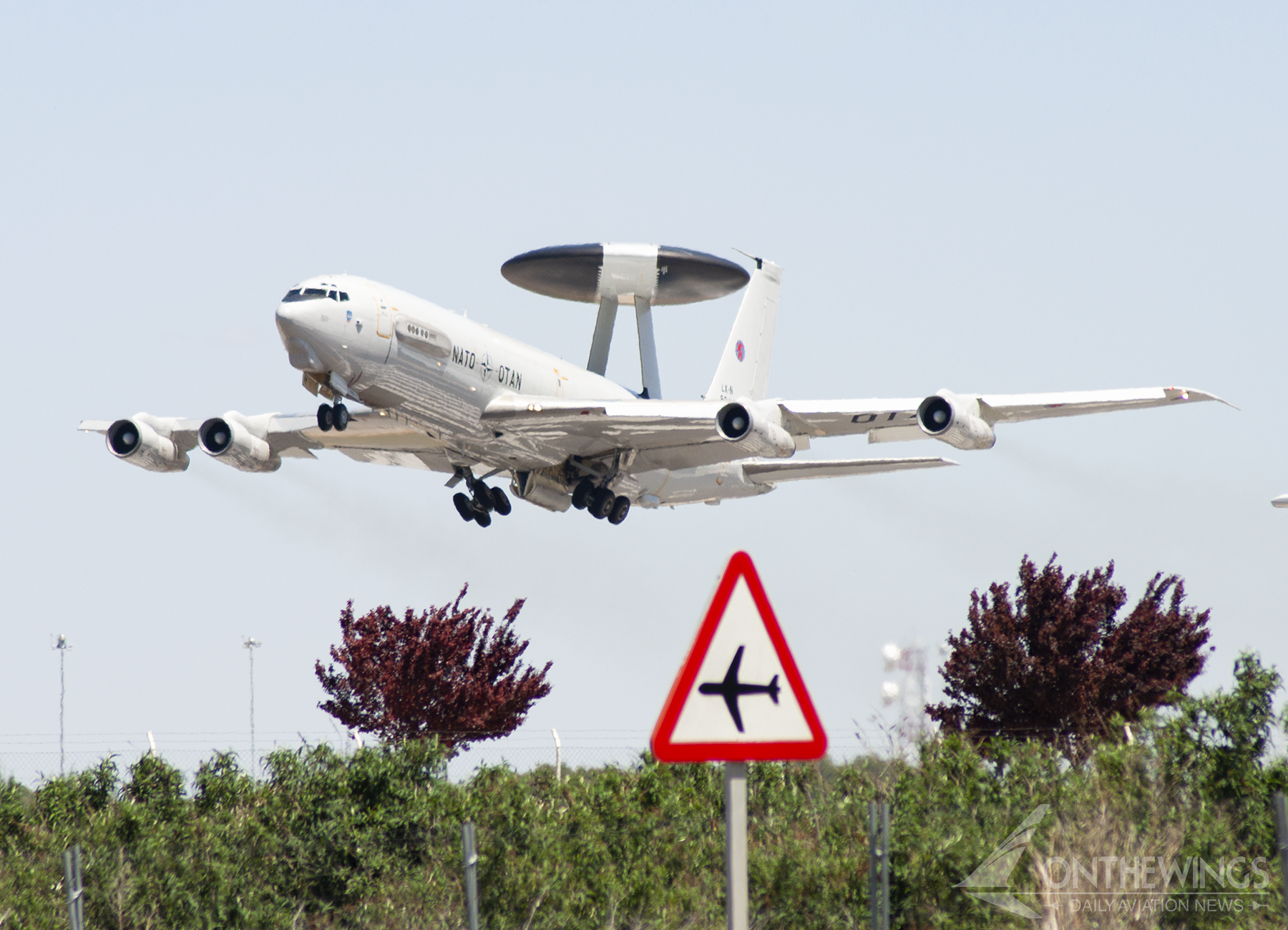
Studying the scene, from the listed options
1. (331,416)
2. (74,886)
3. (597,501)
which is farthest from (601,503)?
(74,886)

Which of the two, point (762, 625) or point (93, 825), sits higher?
point (762, 625)

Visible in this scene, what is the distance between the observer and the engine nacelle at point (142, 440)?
34062 millimetres

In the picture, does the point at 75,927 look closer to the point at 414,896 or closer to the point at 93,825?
the point at 414,896

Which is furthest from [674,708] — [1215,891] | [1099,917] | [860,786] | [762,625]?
[860,786]

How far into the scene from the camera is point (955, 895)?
49.2ft

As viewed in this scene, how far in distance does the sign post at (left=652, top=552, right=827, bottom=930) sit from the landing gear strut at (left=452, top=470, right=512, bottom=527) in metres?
29.3

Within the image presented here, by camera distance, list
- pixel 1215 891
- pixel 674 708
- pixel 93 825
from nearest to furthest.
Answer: pixel 674 708 → pixel 1215 891 → pixel 93 825

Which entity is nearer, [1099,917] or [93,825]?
[1099,917]

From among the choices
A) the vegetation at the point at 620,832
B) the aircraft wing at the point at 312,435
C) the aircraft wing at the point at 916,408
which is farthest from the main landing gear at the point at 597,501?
the vegetation at the point at 620,832

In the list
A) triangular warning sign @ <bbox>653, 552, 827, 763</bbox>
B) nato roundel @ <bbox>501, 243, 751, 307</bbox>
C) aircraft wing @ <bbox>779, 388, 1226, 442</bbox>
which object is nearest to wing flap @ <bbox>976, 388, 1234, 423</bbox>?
aircraft wing @ <bbox>779, 388, 1226, 442</bbox>

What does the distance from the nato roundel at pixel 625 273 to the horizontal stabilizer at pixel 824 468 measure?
6399mm

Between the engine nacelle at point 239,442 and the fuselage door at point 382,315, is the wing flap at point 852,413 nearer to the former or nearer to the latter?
the fuselage door at point 382,315

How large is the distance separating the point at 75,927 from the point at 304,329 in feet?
53.3

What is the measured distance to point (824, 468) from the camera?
36.6 metres
